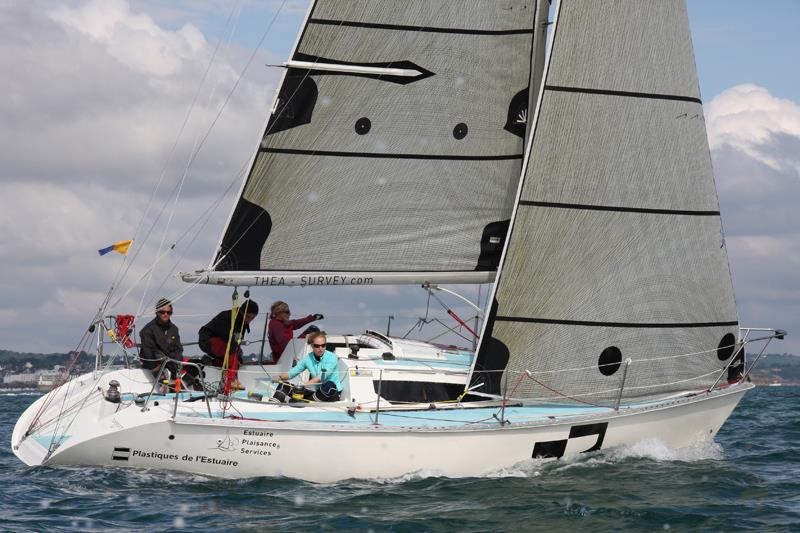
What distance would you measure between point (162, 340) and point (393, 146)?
3.96 m

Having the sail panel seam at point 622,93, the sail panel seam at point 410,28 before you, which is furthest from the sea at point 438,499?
the sail panel seam at point 410,28

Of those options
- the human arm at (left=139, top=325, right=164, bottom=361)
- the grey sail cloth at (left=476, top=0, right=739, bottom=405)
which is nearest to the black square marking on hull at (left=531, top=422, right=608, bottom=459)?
the grey sail cloth at (left=476, top=0, right=739, bottom=405)

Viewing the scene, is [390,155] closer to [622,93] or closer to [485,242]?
[485,242]

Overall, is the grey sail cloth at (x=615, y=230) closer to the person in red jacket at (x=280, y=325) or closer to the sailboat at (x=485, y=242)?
the sailboat at (x=485, y=242)

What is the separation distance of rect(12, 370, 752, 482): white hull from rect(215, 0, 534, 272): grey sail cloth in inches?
106

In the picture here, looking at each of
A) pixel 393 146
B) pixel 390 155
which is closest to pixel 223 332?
pixel 390 155

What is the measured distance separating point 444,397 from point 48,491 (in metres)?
4.71

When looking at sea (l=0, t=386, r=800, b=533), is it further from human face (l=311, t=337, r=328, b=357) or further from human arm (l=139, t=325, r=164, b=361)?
human arm (l=139, t=325, r=164, b=361)

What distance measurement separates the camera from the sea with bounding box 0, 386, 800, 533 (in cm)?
996

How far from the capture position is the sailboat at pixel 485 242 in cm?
1183

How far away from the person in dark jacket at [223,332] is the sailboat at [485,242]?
0.40 meters

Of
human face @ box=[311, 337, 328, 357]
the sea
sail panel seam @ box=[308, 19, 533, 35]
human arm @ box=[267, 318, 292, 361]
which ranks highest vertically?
sail panel seam @ box=[308, 19, 533, 35]

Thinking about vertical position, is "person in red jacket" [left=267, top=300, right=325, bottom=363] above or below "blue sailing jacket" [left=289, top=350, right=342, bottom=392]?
above

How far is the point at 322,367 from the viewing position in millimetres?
12727
